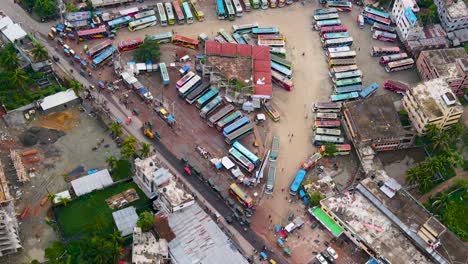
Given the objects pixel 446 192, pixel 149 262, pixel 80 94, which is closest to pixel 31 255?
pixel 149 262

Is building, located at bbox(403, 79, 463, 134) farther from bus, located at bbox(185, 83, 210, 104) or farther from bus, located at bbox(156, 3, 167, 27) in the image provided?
bus, located at bbox(156, 3, 167, 27)

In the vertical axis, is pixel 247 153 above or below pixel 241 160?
above

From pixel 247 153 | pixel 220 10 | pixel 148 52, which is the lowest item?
pixel 247 153

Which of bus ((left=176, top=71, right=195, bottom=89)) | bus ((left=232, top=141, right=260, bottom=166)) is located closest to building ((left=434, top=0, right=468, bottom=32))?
bus ((left=232, top=141, right=260, bottom=166))

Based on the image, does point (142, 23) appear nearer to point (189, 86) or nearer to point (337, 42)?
point (189, 86)

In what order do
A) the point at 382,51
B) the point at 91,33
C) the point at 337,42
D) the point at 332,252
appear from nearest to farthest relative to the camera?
the point at 332,252 < the point at 91,33 < the point at 382,51 < the point at 337,42

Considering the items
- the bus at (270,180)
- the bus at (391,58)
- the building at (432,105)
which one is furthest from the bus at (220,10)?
the building at (432,105)

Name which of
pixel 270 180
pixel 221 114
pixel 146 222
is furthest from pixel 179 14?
pixel 146 222

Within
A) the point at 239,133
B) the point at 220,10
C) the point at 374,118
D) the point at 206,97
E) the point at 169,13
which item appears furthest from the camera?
the point at 220,10
